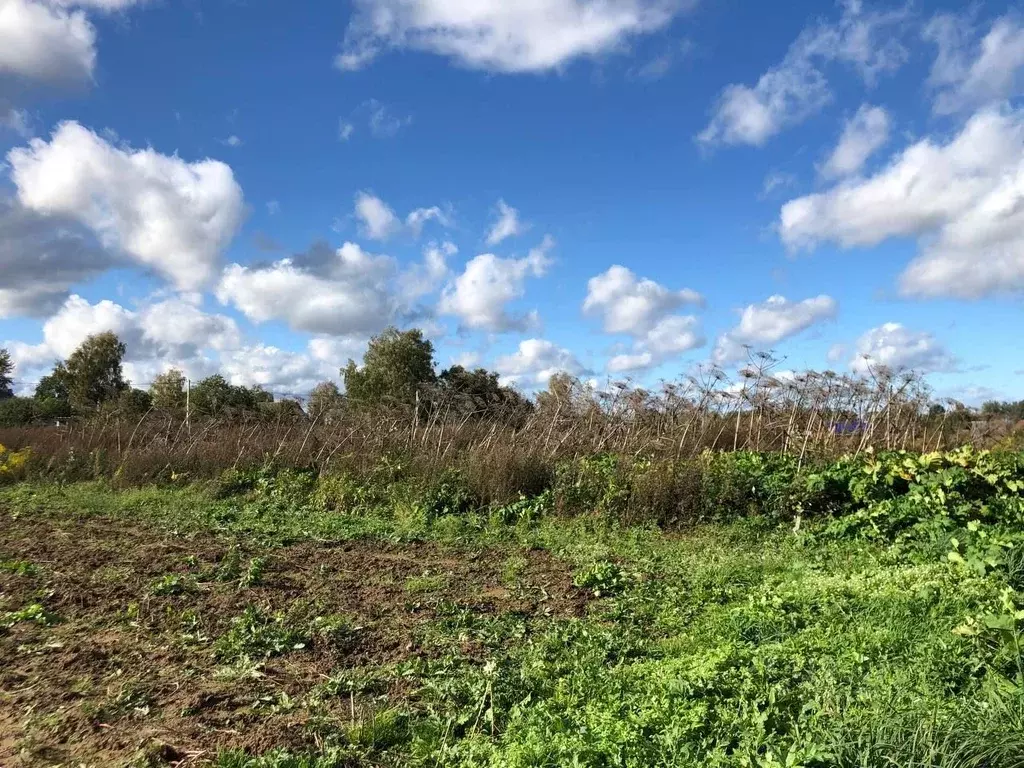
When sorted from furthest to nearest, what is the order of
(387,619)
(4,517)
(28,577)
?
(4,517)
(28,577)
(387,619)

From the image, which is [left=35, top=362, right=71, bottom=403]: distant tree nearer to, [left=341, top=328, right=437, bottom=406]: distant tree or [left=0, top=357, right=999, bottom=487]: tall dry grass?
[left=341, top=328, right=437, bottom=406]: distant tree

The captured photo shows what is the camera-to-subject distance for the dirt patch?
3.33m

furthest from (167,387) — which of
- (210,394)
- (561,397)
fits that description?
(561,397)

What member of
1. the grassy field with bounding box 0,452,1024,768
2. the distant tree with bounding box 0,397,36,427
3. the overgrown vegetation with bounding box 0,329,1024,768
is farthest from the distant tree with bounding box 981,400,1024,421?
the distant tree with bounding box 0,397,36,427

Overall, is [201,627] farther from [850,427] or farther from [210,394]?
[210,394]

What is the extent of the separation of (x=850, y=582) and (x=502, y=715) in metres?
3.42

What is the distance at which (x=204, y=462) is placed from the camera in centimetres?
1239

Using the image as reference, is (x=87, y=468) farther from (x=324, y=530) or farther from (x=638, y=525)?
(x=638, y=525)

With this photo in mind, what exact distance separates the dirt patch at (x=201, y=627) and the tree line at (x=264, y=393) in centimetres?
610

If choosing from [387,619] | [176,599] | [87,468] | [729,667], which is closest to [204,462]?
[87,468]

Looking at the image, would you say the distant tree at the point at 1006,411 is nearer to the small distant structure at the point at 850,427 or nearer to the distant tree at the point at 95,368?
the small distant structure at the point at 850,427

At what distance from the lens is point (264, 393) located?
1938 cm

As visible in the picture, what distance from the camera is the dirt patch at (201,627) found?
3326 millimetres

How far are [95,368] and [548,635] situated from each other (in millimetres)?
41123
